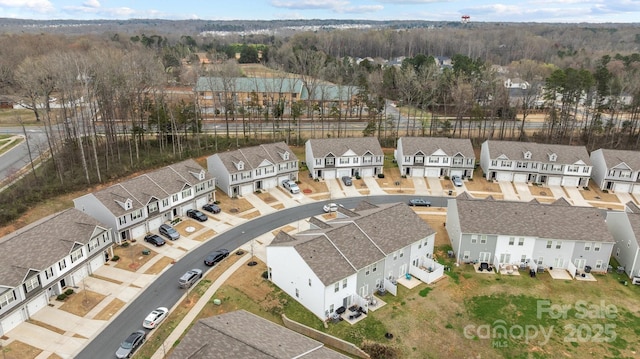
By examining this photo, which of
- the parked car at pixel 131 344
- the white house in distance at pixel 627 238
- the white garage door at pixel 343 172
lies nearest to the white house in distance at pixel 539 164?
the white house in distance at pixel 627 238

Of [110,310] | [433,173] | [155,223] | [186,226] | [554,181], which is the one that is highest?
[433,173]

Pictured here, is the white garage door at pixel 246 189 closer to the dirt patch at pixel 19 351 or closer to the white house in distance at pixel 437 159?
the white house in distance at pixel 437 159

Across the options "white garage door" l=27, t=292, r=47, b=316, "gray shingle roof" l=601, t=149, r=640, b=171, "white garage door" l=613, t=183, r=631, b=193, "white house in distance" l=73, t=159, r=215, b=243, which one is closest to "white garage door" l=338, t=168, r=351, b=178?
"white house in distance" l=73, t=159, r=215, b=243

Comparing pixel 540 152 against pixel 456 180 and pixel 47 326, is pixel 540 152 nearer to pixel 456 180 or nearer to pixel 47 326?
pixel 456 180

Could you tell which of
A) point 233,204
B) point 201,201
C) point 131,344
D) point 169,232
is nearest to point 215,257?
point 169,232

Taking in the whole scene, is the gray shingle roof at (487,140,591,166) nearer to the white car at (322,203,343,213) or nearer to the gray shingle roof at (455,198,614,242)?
the gray shingle roof at (455,198,614,242)

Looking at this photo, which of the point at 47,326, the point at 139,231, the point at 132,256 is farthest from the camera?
the point at 139,231
